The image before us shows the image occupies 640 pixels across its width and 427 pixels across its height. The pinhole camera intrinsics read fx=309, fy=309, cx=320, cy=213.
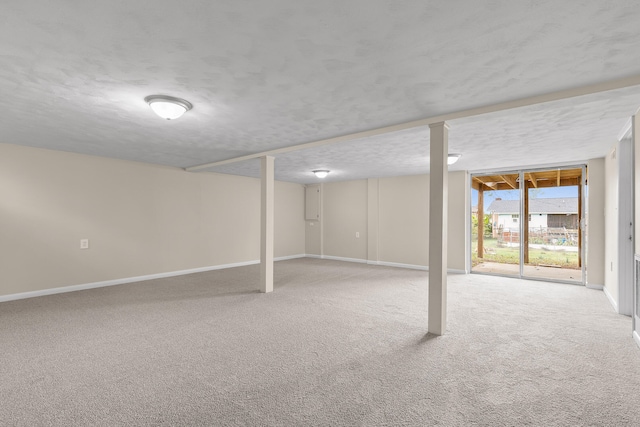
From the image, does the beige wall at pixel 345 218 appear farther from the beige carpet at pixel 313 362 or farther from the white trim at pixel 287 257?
the beige carpet at pixel 313 362

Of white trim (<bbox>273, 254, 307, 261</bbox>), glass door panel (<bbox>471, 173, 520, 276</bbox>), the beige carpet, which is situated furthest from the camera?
white trim (<bbox>273, 254, 307, 261</bbox>)

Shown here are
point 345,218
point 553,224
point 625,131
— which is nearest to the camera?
point 625,131

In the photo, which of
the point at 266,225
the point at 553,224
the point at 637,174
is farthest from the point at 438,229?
the point at 553,224

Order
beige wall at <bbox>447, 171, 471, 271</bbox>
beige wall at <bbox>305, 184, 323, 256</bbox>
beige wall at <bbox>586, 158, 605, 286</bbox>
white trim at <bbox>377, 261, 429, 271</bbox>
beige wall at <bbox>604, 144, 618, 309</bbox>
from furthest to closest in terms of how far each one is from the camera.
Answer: beige wall at <bbox>305, 184, 323, 256</bbox> → white trim at <bbox>377, 261, 429, 271</bbox> → beige wall at <bbox>447, 171, 471, 271</bbox> → beige wall at <bbox>586, 158, 605, 286</bbox> → beige wall at <bbox>604, 144, 618, 309</bbox>

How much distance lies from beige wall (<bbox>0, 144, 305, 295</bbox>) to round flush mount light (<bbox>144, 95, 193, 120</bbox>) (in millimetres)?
3396

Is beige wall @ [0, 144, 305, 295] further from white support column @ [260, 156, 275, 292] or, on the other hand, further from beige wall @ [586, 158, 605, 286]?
beige wall @ [586, 158, 605, 286]

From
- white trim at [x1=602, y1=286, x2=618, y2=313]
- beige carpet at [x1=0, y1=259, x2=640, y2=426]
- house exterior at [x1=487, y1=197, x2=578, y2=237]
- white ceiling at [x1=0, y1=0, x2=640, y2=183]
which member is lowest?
beige carpet at [x1=0, y1=259, x2=640, y2=426]

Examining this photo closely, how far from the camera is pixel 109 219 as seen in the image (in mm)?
5434

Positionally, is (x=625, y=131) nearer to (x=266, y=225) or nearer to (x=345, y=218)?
(x=266, y=225)

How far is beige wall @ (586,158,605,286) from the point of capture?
5219 mm

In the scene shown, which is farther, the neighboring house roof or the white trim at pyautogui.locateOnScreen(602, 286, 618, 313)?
→ the neighboring house roof

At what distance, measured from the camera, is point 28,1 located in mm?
1496

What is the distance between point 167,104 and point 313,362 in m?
2.54

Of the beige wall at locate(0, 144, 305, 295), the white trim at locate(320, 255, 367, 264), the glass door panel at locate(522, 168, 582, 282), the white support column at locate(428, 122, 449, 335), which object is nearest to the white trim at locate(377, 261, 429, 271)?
the white trim at locate(320, 255, 367, 264)
